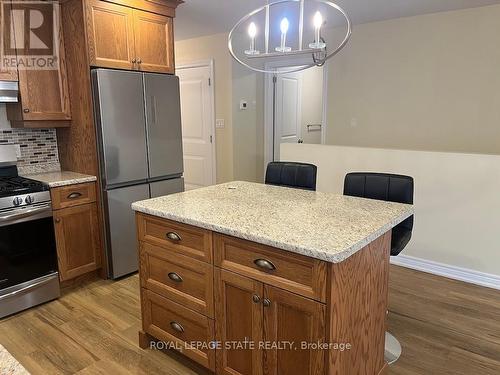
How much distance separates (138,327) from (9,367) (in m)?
1.82

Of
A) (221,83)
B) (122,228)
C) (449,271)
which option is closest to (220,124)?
(221,83)

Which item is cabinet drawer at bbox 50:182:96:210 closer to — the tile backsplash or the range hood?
the tile backsplash

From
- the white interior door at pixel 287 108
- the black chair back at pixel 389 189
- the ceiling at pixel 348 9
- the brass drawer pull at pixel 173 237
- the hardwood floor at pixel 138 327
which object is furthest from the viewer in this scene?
the white interior door at pixel 287 108

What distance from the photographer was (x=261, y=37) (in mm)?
5016

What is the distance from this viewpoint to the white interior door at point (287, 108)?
17.7 ft

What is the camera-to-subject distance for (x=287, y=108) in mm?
5543

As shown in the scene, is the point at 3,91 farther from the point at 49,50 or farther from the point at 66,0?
the point at 66,0

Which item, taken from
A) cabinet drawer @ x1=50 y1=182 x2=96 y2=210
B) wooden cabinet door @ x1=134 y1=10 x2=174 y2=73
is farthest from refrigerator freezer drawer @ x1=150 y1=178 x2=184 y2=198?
wooden cabinet door @ x1=134 y1=10 x2=174 y2=73

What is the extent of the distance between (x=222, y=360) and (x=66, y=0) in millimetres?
2836

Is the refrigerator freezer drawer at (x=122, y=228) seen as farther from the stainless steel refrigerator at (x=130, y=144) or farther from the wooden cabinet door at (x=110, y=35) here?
the wooden cabinet door at (x=110, y=35)

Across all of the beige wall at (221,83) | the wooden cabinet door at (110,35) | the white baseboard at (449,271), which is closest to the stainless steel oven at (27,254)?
the wooden cabinet door at (110,35)

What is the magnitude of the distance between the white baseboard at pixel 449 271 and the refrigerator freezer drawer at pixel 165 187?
213cm

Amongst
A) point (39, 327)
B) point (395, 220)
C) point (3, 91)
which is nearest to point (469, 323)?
point (395, 220)

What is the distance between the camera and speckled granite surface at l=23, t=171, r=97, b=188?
9.12ft
